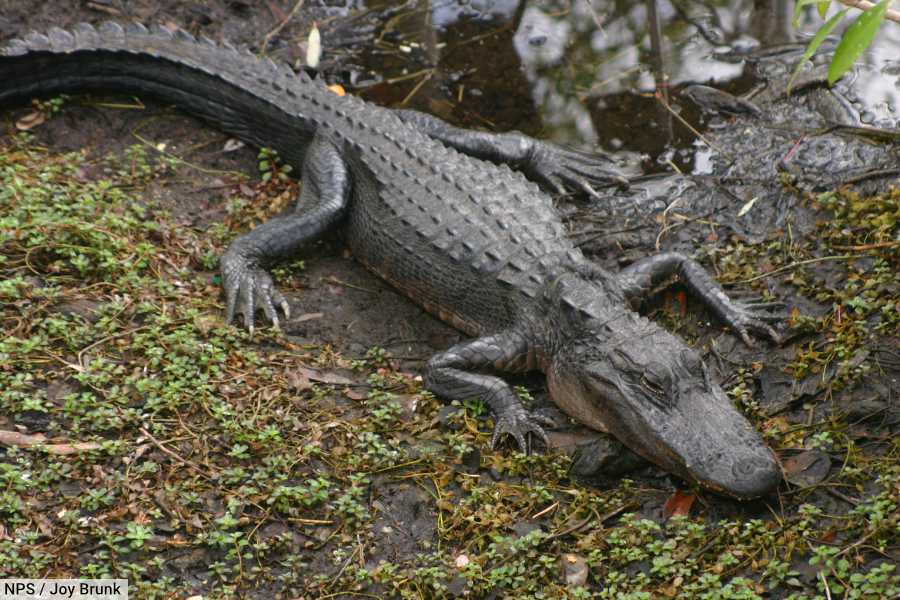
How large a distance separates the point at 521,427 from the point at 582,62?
4.27 meters

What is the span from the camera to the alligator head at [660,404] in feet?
13.3

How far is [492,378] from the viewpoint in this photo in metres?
5.07

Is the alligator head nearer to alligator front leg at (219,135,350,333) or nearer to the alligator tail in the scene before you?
alligator front leg at (219,135,350,333)

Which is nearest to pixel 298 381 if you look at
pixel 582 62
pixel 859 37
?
pixel 859 37

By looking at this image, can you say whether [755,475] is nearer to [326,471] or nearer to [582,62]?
[326,471]

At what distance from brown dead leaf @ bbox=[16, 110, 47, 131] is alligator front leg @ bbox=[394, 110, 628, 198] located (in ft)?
9.27

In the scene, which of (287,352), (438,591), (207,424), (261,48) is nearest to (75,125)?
(261,48)

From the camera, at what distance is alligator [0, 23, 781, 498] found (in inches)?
175

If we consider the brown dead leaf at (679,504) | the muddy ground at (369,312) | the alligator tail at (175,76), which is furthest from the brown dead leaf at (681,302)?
the alligator tail at (175,76)

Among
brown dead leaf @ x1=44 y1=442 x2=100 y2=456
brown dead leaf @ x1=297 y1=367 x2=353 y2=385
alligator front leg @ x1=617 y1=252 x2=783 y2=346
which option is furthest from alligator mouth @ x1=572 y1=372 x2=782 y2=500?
brown dead leaf @ x1=44 y1=442 x2=100 y2=456

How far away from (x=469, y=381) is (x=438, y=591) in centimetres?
141

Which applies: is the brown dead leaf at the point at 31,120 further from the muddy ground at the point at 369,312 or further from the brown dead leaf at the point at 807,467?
the brown dead leaf at the point at 807,467

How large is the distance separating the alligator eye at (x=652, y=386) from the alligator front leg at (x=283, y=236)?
88.0 inches

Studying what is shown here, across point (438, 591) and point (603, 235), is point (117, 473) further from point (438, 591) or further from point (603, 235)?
point (603, 235)
